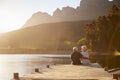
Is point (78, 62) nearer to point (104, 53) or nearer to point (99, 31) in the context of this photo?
point (99, 31)

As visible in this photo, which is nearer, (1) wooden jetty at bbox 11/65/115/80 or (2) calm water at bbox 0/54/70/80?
(1) wooden jetty at bbox 11/65/115/80

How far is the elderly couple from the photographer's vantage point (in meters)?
28.8

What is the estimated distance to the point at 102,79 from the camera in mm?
16812

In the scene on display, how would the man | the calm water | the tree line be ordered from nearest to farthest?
1. the man
2. the calm water
3. the tree line

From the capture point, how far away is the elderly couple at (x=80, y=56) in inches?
1135

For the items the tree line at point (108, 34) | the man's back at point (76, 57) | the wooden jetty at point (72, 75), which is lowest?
the wooden jetty at point (72, 75)

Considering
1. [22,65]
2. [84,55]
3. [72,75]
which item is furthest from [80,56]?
[22,65]

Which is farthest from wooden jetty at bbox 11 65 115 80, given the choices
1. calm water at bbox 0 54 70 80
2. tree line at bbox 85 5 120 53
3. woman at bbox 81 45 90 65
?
tree line at bbox 85 5 120 53

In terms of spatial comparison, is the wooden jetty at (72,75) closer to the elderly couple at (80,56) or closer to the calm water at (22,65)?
Result: the elderly couple at (80,56)

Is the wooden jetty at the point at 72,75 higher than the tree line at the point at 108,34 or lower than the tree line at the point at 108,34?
lower

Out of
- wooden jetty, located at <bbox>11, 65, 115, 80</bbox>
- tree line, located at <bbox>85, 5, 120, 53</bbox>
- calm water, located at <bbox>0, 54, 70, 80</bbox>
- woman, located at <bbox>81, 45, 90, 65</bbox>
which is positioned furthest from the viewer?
tree line, located at <bbox>85, 5, 120, 53</bbox>

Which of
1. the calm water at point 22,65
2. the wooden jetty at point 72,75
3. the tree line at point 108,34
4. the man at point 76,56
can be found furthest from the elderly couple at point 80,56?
the tree line at point 108,34

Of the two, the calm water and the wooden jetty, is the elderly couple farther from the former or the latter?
the calm water

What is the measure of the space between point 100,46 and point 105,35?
4.54m
